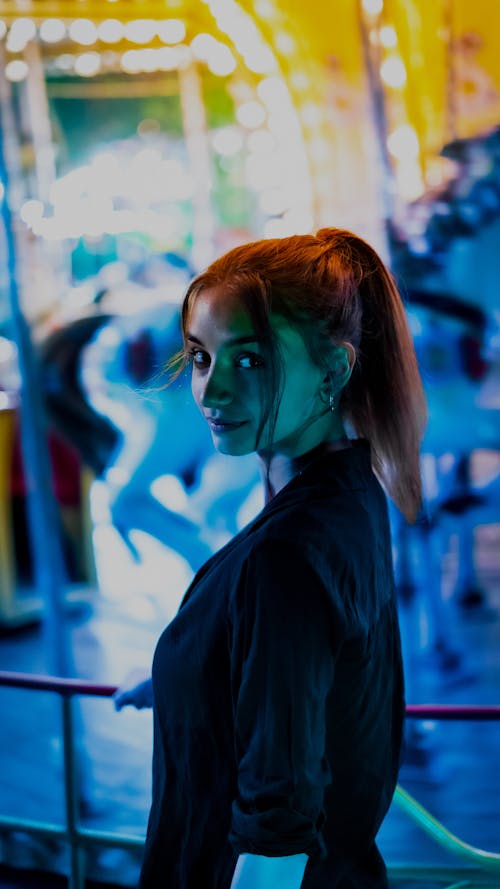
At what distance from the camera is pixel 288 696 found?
2.03ft

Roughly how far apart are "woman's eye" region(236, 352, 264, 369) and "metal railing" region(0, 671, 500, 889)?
2.25 feet

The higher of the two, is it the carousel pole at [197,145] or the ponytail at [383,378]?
the carousel pole at [197,145]

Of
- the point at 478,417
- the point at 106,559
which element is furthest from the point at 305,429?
the point at 106,559

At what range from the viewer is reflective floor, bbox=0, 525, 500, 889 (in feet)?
6.47

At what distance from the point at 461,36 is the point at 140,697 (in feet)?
15.4

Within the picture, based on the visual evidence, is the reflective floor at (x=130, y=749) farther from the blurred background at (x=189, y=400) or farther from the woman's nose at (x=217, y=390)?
the woman's nose at (x=217, y=390)

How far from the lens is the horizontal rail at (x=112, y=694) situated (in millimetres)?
1318

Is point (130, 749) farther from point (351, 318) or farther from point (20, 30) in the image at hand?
point (20, 30)

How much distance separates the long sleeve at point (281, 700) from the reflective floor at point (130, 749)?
3.07 ft

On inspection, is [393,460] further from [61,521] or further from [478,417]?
[61,521]

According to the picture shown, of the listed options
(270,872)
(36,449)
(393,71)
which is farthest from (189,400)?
(393,71)

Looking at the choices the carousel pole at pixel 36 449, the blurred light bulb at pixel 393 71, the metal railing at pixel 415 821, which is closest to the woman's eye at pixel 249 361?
the metal railing at pixel 415 821

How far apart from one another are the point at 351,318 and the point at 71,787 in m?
0.98

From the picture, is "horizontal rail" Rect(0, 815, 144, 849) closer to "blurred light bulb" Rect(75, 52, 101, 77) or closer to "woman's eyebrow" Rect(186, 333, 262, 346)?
"woman's eyebrow" Rect(186, 333, 262, 346)
